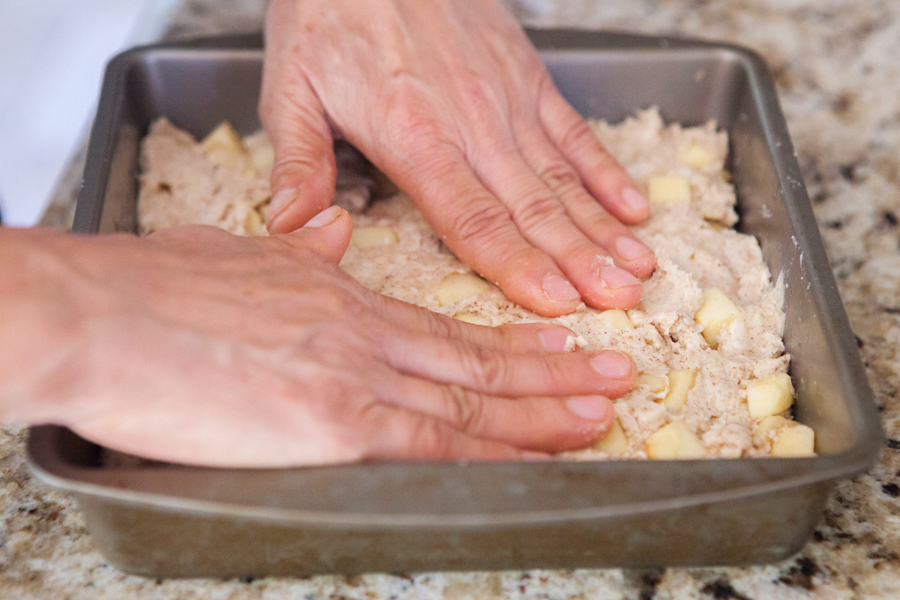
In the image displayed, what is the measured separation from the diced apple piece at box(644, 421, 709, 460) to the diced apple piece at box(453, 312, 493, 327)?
0.22 metres

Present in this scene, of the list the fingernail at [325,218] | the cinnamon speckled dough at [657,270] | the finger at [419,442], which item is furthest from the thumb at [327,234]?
the finger at [419,442]

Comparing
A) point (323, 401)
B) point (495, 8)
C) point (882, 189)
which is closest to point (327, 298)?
point (323, 401)

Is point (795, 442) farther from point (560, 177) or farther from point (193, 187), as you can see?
point (193, 187)

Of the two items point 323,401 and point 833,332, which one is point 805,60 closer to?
point 833,332

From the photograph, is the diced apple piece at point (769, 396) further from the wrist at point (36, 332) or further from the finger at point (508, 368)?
the wrist at point (36, 332)

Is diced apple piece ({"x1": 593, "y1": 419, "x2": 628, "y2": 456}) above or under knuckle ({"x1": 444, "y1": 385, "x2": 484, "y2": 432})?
under

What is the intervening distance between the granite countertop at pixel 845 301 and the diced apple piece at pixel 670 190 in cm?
25

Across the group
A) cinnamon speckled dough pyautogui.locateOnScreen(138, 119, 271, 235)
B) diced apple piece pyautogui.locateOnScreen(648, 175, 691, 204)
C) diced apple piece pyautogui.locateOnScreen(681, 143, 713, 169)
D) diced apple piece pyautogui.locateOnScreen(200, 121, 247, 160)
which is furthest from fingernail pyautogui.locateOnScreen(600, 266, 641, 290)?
diced apple piece pyautogui.locateOnScreen(200, 121, 247, 160)

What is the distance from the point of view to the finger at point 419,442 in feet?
2.01

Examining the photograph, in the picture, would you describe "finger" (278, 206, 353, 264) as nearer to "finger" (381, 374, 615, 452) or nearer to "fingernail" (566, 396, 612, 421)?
"finger" (381, 374, 615, 452)

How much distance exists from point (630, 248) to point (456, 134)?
27 cm

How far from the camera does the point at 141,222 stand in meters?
0.99

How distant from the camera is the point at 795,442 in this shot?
707 millimetres

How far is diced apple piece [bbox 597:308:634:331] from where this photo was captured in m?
0.81
